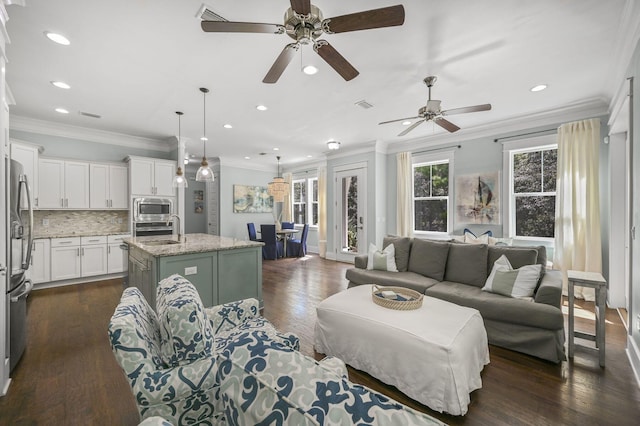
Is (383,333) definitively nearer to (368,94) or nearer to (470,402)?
(470,402)

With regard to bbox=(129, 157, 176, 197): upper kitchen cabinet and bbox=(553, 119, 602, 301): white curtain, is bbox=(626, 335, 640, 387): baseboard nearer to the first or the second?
bbox=(553, 119, 602, 301): white curtain

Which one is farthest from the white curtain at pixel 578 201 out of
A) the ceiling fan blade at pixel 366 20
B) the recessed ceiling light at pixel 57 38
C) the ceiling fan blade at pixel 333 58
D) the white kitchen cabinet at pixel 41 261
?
the white kitchen cabinet at pixel 41 261

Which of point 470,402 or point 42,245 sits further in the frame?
point 42,245

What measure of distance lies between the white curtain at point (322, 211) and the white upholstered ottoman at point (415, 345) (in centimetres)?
505

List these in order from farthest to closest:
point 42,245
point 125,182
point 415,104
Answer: point 125,182 < point 42,245 < point 415,104

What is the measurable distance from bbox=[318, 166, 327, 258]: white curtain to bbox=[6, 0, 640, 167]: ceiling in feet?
9.86

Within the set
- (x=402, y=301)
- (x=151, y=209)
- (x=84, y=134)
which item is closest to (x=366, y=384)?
(x=402, y=301)

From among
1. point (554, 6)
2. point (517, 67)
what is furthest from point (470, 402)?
point (517, 67)

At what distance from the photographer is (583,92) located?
361 cm

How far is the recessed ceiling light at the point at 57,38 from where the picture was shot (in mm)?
2389

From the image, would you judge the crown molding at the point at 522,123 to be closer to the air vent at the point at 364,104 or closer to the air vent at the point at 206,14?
the air vent at the point at 364,104

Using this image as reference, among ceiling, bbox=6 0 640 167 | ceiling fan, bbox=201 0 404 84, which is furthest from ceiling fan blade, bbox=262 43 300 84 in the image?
ceiling, bbox=6 0 640 167

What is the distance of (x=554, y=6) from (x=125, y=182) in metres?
6.51

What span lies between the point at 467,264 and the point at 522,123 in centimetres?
296
